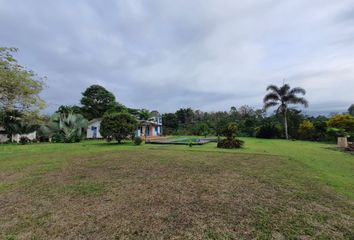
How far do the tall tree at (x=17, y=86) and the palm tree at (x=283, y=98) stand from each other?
2440 cm

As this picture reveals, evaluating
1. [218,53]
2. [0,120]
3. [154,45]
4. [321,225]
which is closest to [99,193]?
[321,225]

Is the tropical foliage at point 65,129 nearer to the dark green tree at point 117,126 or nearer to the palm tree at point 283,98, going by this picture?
the dark green tree at point 117,126

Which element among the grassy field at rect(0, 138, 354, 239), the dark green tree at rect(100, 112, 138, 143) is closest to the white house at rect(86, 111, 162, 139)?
the dark green tree at rect(100, 112, 138, 143)

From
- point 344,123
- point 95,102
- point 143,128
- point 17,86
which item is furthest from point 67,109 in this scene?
point 344,123

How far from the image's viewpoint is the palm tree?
70.2 feet

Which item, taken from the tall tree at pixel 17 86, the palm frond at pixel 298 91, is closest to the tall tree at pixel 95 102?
the tall tree at pixel 17 86

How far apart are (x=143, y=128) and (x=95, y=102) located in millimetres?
12331

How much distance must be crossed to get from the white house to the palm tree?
16.4 m

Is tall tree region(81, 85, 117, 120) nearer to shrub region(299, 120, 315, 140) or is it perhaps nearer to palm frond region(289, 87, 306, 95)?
palm frond region(289, 87, 306, 95)

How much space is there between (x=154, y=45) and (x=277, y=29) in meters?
8.92

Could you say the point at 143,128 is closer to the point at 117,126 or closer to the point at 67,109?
the point at 117,126

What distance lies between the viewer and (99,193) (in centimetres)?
392

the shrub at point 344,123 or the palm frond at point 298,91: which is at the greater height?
the palm frond at point 298,91

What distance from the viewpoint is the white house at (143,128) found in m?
24.2
